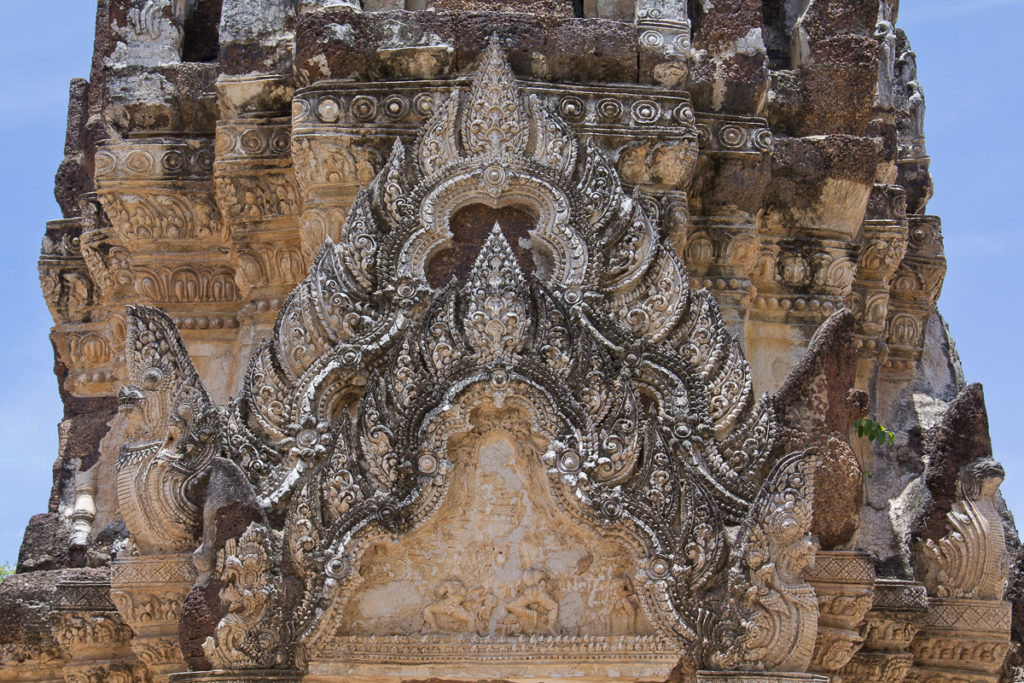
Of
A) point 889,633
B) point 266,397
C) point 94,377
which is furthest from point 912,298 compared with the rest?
point 94,377

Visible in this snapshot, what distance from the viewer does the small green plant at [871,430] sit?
7367 mm

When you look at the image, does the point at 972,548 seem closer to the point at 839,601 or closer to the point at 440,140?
the point at 839,601

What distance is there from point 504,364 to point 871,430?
2350 mm

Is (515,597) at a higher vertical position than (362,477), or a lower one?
lower

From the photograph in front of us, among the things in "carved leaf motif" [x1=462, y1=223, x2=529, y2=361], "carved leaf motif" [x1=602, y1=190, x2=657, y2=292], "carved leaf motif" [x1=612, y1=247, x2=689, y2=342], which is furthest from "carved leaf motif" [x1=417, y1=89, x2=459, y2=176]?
"carved leaf motif" [x1=612, y1=247, x2=689, y2=342]

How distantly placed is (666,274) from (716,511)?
3.65 ft

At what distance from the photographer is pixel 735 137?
7133mm

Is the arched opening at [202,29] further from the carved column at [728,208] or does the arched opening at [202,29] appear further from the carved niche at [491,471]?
the carved column at [728,208]

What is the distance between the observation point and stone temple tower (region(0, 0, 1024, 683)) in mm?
5855

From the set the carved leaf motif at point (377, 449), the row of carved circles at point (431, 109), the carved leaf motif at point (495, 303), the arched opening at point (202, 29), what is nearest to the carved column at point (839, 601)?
the carved leaf motif at point (495, 303)

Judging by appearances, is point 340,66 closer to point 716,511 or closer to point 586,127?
point 586,127

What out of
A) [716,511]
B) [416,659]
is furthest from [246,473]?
[716,511]

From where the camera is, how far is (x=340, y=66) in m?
6.93

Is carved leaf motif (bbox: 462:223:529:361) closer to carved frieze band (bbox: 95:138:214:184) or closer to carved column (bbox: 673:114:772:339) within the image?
carved column (bbox: 673:114:772:339)
